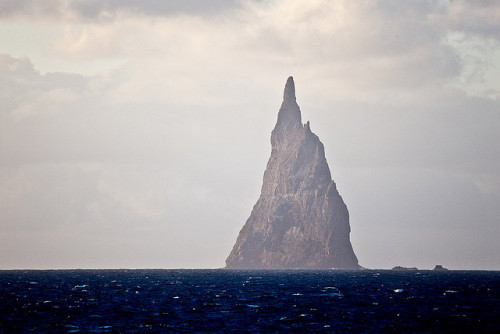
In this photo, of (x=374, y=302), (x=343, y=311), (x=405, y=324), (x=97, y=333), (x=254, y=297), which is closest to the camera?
(x=97, y=333)

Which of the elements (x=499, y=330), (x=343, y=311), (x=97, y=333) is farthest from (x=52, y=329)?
(x=499, y=330)

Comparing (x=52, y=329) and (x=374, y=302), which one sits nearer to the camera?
(x=52, y=329)

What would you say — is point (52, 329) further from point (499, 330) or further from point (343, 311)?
point (499, 330)

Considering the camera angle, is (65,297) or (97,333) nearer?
(97,333)

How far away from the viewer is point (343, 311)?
82.3 meters

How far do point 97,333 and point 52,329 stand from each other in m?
5.38

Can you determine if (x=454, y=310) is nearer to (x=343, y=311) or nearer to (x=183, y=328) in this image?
(x=343, y=311)

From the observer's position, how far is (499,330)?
2530 inches

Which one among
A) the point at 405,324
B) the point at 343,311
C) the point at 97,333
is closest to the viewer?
the point at 97,333

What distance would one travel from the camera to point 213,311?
82562 mm

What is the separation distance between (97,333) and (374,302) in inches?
1753

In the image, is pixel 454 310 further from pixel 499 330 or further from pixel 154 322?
pixel 154 322

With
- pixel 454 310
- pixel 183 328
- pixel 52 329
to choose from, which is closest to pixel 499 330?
pixel 454 310

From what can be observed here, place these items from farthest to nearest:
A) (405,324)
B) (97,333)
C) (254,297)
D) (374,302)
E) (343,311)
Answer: (254,297), (374,302), (343,311), (405,324), (97,333)
